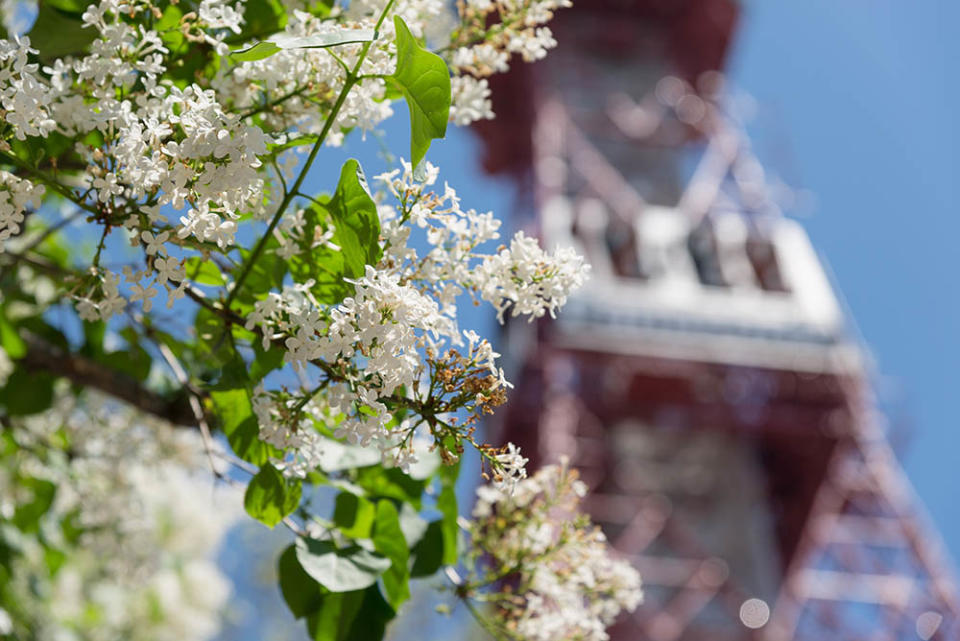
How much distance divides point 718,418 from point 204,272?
1054cm

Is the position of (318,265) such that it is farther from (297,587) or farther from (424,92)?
(297,587)

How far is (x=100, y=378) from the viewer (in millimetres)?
2178

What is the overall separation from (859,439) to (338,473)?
10603 mm

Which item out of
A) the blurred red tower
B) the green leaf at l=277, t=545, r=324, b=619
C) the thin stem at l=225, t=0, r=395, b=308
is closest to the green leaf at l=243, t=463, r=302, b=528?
the green leaf at l=277, t=545, r=324, b=619

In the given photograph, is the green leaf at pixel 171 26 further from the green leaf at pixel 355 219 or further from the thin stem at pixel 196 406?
the thin stem at pixel 196 406

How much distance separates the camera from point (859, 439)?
37.2 ft

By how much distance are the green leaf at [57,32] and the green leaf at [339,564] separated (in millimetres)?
796

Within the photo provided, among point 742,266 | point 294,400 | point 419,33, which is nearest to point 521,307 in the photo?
point 294,400

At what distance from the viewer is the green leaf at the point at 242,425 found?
141 cm

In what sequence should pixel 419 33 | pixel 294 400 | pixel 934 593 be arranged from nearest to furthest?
pixel 294 400 < pixel 419 33 < pixel 934 593

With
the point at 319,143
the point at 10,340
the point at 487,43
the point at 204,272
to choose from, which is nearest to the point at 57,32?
the point at 204,272

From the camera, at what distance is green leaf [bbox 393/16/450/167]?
4.00 ft

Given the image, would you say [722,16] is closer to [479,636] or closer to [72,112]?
[479,636]

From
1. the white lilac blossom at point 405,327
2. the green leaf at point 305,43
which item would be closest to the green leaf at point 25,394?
the white lilac blossom at point 405,327
